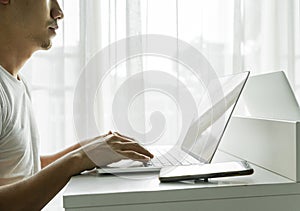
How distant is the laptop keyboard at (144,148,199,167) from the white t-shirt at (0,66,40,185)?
0.32m

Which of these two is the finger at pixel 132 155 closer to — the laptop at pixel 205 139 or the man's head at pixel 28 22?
the laptop at pixel 205 139

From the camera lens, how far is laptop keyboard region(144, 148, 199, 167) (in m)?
0.83

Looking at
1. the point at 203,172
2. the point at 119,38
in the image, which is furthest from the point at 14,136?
the point at 119,38

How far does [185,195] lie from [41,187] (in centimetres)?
28

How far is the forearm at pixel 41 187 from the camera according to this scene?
744mm

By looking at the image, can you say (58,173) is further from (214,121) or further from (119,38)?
(119,38)

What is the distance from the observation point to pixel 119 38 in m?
1.67

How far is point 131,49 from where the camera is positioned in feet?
5.49

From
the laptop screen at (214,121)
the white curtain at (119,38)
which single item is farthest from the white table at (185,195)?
the white curtain at (119,38)

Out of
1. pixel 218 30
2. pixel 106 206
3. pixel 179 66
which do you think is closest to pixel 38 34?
pixel 106 206

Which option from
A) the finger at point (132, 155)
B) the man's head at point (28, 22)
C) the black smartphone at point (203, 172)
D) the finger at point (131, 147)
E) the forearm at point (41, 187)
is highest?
the man's head at point (28, 22)

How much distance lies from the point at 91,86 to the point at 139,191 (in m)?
1.08

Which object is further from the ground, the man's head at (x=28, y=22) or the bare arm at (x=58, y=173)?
the man's head at (x=28, y=22)

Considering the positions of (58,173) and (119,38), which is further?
(119,38)
